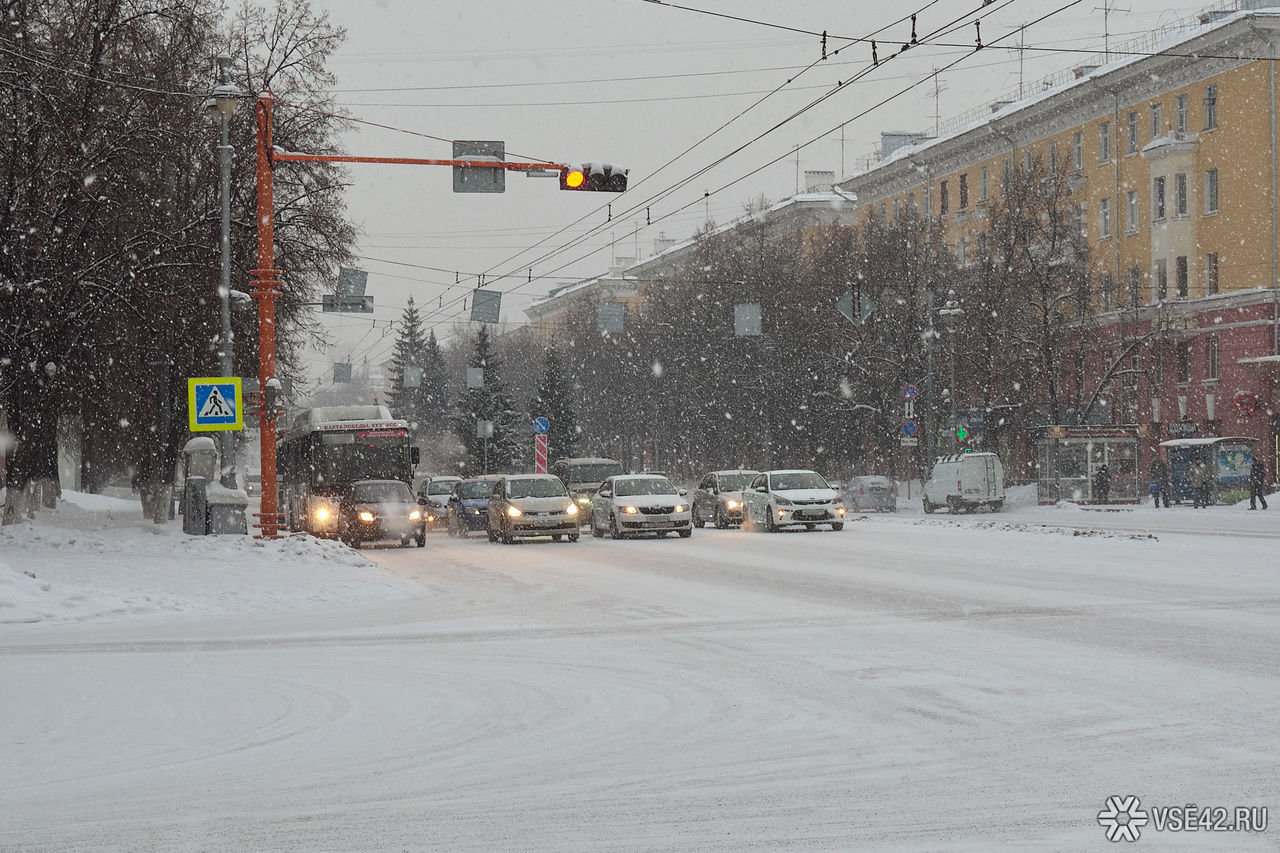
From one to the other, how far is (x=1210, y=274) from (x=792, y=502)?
97.1ft

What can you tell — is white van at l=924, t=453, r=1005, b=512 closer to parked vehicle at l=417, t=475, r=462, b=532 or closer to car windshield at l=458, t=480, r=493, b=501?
parked vehicle at l=417, t=475, r=462, b=532

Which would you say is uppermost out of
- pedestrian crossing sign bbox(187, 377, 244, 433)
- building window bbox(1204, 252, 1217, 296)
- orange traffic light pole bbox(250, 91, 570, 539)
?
building window bbox(1204, 252, 1217, 296)

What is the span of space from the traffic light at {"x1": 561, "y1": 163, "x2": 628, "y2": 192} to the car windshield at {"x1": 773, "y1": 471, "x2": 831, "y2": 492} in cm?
1470

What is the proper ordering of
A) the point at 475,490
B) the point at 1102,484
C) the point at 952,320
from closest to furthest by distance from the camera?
the point at 475,490, the point at 1102,484, the point at 952,320

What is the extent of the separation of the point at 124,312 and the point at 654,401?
188 ft

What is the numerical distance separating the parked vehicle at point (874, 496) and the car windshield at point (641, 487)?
78.8ft

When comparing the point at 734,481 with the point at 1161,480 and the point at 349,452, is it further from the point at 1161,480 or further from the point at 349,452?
the point at 1161,480

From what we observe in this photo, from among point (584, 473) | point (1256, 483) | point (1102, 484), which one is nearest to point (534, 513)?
point (584, 473)

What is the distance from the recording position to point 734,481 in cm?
3931

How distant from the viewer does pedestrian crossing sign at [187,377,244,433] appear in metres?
22.9

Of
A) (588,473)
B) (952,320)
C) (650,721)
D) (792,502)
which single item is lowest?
(650,721)

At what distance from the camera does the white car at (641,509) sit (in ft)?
108

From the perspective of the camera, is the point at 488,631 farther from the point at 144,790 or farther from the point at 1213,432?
the point at 1213,432

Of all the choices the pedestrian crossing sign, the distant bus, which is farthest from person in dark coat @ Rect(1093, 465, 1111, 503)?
the pedestrian crossing sign
